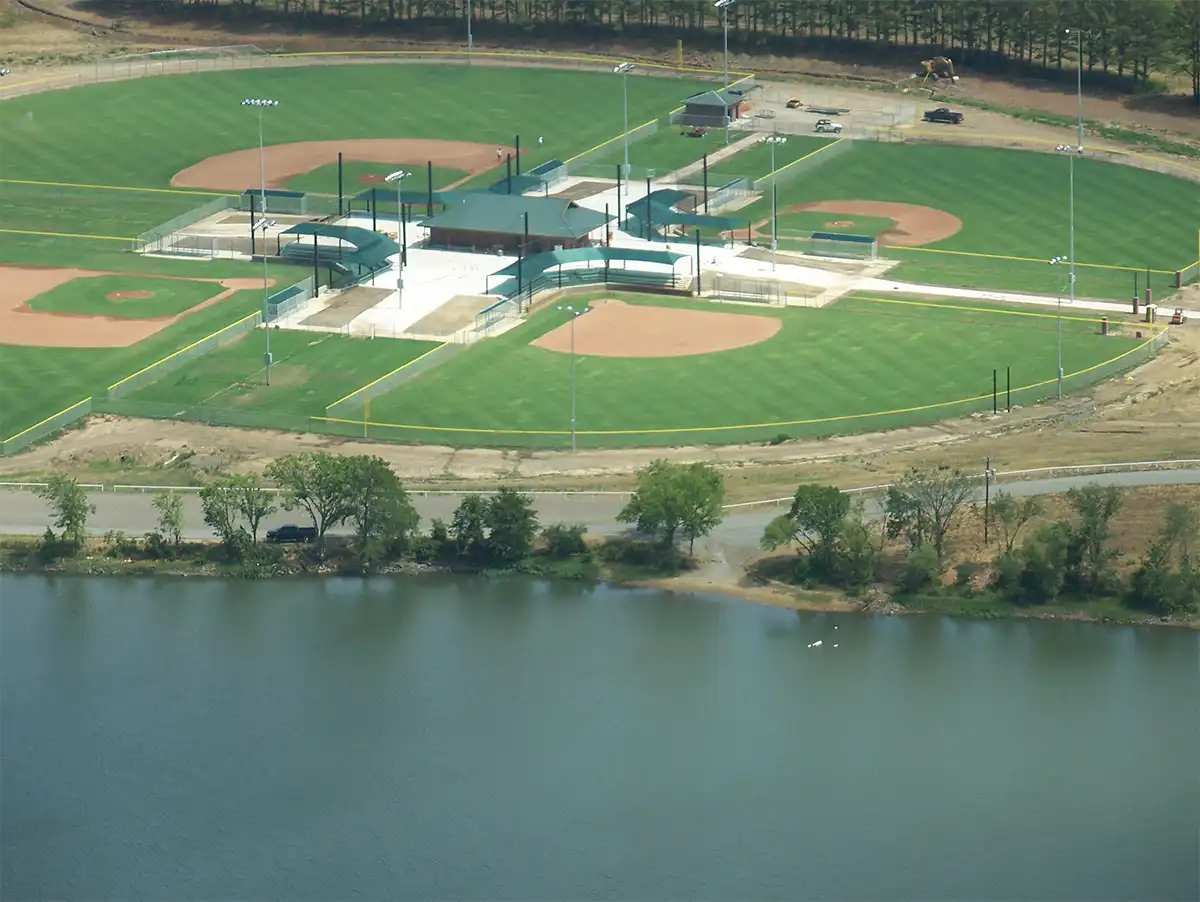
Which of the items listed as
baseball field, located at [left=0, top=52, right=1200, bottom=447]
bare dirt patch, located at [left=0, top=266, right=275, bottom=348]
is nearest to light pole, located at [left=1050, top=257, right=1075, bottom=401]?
baseball field, located at [left=0, top=52, right=1200, bottom=447]

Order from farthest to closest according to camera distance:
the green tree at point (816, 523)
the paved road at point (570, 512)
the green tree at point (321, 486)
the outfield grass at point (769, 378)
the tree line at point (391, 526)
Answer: the outfield grass at point (769, 378)
the paved road at point (570, 512)
the green tree at point (321, 486)
the tree line at point (391, 526)
the green tree at point (816, 523)

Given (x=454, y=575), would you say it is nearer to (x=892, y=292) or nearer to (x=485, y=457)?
(x=485, y=457)

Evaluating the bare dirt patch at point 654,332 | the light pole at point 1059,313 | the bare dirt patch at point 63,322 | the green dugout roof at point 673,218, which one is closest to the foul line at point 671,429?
the light pole at point 1059,313

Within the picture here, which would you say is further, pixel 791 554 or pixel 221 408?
pixel 221 408

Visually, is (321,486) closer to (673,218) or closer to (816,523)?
(816,523)

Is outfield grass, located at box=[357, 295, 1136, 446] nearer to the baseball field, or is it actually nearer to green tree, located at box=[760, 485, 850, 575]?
the baseball field

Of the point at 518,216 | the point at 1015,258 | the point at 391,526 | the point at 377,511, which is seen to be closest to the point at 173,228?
the point at 518,216

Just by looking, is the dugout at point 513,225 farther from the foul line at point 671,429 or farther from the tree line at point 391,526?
the tree line at point 391,526

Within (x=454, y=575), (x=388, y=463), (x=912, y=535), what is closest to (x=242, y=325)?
(x=388, y=463)
